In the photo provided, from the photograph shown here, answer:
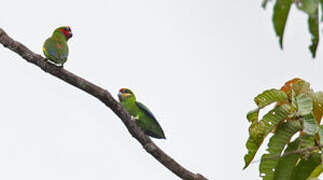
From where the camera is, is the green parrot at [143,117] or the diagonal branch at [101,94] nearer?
the diagonal branch at [101,94]

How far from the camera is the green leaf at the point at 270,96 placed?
378 cm

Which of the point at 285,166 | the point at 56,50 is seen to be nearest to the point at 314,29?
the point at 285,166

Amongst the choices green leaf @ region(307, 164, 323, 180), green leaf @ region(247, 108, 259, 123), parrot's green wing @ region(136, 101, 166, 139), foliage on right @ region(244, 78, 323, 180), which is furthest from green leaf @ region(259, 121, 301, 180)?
parrot's green wing @ region(136, 101, 166, 139)

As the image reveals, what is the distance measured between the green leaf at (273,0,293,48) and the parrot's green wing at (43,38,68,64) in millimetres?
3567

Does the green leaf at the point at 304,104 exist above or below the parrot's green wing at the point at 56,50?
below

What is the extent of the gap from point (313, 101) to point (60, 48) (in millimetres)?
2897

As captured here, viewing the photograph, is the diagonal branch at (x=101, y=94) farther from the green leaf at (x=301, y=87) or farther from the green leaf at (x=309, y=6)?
the green leaf at (x=309, y=6)

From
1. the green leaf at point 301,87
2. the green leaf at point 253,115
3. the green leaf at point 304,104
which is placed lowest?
the green leaf at point 304,104

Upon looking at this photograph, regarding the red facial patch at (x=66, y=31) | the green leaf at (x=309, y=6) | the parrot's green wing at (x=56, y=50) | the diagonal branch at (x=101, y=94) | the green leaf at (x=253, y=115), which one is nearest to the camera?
the green leaf at (x=309, y=6)

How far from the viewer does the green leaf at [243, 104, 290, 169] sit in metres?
Result: 3.72

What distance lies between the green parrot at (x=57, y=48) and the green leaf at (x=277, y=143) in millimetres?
2374

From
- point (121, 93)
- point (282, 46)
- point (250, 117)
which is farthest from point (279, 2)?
point (121, 93)

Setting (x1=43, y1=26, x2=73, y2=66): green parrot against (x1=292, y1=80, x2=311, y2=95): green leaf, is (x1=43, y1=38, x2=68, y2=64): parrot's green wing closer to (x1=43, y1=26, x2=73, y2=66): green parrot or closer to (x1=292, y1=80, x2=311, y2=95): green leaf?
(x1=43, y1=26, x2=73, y2=66): green parrot

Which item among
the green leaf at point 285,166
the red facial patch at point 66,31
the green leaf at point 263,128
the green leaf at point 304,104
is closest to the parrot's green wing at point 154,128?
the red facial patch at point 66,31
